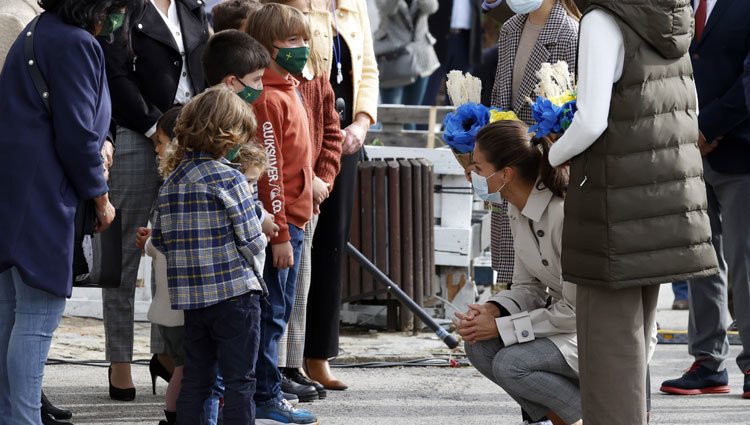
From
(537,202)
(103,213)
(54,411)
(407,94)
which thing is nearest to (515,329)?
(537,202)

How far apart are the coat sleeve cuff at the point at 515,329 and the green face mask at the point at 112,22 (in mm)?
1799

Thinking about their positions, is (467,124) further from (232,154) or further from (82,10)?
(82,10)

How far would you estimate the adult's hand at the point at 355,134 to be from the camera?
6297 mm

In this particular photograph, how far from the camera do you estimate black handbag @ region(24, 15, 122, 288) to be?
179 inches

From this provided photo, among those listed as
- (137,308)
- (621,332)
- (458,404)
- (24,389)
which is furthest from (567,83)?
(137,308)

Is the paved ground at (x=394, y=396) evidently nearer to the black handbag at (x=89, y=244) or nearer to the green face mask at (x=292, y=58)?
the black handbag at (x=89, y=244)

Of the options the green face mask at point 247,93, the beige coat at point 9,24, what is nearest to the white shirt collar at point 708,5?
the green face mask at point 247,93

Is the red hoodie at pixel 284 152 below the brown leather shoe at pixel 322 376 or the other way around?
the other way around

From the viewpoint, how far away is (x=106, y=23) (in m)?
4.73

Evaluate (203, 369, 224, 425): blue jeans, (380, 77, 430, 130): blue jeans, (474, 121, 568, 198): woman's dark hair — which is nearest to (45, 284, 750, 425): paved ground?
(203, 369, 224, 425): blue jeans

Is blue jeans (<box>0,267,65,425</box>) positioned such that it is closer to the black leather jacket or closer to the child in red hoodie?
the child in red hoodie

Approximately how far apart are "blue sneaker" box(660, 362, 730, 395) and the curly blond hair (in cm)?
283

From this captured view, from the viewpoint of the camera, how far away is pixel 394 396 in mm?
6426

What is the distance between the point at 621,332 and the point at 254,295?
1361 mm
